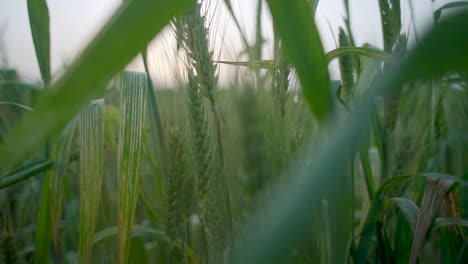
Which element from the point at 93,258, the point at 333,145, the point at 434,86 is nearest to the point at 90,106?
the point at 93,258

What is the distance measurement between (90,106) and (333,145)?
1.88ft

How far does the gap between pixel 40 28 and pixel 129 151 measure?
398mm

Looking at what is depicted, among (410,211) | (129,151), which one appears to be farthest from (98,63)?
(410,211)

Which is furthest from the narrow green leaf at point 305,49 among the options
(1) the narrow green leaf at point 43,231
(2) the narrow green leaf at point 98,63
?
(1) the narrow green leaf at point 43,231

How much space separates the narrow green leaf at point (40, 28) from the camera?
30.7 inches

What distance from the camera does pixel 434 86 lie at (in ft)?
2.94

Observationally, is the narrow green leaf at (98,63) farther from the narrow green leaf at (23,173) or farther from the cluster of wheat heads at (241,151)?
the narrow green leaf at (23,173)

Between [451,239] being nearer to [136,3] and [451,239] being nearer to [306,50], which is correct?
[306,50]

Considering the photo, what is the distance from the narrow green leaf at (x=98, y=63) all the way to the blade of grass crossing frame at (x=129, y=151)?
0.37 meters

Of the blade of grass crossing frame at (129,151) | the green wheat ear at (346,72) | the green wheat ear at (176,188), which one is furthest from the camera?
the green wheat ear at (346,72)

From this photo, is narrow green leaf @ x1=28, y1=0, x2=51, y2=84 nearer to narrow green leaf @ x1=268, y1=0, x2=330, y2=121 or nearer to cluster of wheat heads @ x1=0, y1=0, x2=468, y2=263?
cluster of wheat heads @ x1=0, y1=0, x2=468, y2=263

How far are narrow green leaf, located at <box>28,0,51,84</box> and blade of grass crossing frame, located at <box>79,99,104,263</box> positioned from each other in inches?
8.7

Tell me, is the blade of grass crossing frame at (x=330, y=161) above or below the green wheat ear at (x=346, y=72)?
below

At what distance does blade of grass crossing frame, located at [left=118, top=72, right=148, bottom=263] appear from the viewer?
0.59 meters
